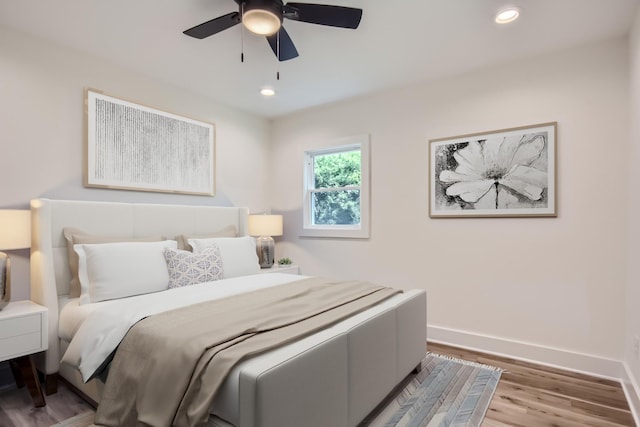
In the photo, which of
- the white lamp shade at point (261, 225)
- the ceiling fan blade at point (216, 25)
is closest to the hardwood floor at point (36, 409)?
the white lamp shade at point (261, 225)

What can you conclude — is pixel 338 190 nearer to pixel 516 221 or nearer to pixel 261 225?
pixel 261 225

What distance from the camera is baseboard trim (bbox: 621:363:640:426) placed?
2014 millimetres

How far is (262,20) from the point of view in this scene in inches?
77.2

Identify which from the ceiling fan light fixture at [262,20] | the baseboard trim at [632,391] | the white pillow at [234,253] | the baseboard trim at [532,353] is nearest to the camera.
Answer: the ceiling fan light fixture at [262,20]

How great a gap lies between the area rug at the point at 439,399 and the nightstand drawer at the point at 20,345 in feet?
1.62

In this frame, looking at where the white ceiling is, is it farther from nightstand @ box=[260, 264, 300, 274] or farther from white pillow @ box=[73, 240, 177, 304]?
nightstand @ box=[260, 264, 300, 274]

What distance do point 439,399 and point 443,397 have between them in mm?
44

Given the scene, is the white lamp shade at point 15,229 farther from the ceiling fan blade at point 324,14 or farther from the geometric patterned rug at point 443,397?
the geometric patterned rug at point 443,397

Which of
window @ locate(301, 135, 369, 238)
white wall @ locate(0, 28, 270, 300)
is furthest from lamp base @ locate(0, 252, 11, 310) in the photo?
window @ locate(301, 135, 369, 238)

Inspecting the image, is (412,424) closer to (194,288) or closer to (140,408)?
(140,408)

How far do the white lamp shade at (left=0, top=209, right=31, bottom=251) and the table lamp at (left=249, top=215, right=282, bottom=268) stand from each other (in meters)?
2.01

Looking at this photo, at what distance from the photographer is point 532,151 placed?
113 inches

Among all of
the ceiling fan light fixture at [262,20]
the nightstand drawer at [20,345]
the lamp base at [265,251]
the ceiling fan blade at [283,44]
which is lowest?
the nightstand drawer at [20,345]

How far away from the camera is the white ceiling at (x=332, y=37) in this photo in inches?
87.4
